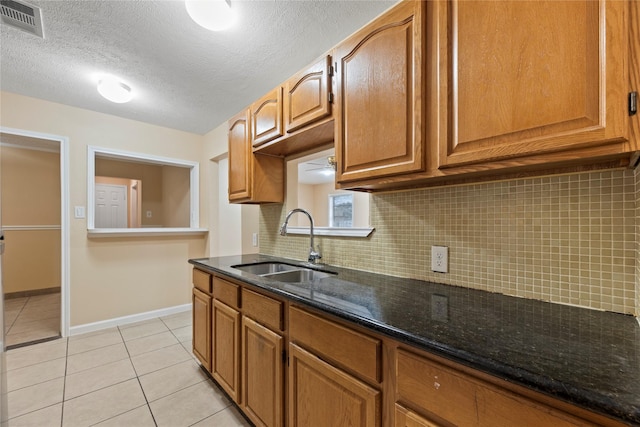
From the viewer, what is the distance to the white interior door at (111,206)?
507 cm

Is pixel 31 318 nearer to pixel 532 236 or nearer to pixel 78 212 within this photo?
pixel 78 212

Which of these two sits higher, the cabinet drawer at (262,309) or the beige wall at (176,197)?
the beige wall at (176,197)

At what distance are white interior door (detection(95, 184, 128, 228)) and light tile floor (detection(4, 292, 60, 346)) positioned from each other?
151 centimetres

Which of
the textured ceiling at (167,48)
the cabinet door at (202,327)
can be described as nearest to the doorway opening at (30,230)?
the textured ceiling at (167,48)

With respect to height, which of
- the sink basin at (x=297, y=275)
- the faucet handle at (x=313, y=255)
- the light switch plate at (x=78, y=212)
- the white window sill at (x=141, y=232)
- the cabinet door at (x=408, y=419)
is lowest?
the cabinet door at (x=408, y=419)

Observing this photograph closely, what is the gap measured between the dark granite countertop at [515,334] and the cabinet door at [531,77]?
494 mm

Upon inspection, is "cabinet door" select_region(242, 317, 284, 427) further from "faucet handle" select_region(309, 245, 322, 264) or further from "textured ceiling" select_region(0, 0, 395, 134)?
"textured ceiling" select_region(0, 0, 395, 134)

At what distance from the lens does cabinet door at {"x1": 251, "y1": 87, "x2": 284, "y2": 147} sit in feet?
5.66

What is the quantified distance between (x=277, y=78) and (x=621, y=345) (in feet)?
7.89

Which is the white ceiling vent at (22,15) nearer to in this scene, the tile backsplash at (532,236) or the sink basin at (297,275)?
the sink basin at (297,275)

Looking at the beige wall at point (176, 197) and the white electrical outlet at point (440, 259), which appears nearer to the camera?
the white electrical outlet at point (440, 259)

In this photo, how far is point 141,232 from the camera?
3.15 meters

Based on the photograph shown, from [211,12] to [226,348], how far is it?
188cm

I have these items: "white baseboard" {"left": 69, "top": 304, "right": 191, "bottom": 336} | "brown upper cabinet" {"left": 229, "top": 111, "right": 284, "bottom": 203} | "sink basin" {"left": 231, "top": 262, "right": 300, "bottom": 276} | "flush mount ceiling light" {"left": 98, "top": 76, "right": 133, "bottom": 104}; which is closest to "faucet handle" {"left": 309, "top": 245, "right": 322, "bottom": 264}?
"sink basin" {"left": 231, "top": 262, "right": 300, "bottom": 276}
